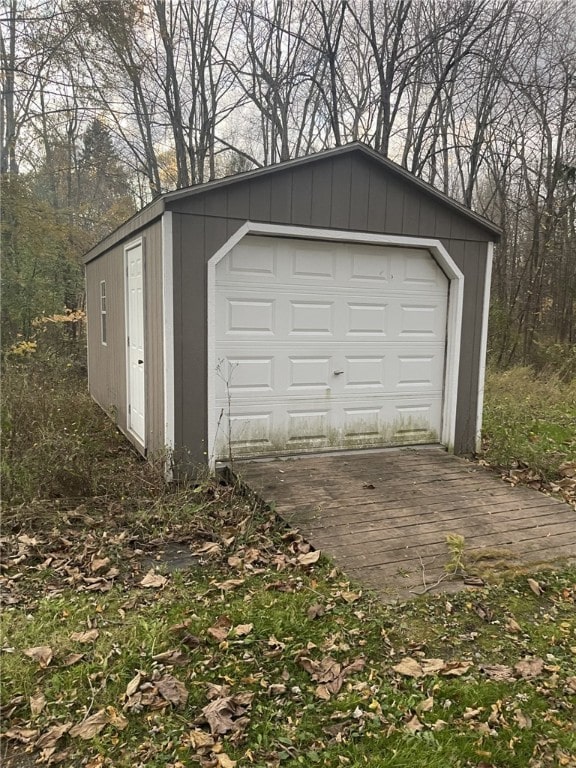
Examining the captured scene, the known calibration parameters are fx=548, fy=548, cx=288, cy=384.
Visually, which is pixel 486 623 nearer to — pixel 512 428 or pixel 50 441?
pixel 50 441

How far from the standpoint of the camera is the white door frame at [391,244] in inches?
207

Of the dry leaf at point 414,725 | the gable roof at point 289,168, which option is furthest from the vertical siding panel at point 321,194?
the dry leaf at point 414,725

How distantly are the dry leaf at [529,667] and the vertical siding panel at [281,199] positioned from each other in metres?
4.25

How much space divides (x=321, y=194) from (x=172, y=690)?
4642 mm

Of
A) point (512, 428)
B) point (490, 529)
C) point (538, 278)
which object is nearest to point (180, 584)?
point (490, 529)

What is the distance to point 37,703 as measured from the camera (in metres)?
2.37

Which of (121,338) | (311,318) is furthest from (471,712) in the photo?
(121,338)

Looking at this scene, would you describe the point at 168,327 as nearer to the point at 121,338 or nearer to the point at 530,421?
the point at 121,338

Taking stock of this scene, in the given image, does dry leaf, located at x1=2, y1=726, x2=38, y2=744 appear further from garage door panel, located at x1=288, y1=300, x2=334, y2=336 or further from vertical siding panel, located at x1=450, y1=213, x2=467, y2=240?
vertical siding panel, located at x1=450, y1=213, x2=467, y2=240

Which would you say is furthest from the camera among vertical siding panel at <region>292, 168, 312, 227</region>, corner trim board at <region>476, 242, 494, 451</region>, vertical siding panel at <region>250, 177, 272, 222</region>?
corner trim board at <region>476, 242, 494, 451</region>

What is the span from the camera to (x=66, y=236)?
12680mm

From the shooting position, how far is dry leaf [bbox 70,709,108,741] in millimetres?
2209

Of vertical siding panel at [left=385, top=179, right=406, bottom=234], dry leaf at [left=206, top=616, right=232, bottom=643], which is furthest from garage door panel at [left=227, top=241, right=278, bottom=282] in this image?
dry leaf at [left=206, top=616, right=232, bottom=643]

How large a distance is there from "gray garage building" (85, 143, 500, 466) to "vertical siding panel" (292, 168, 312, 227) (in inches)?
0.5
